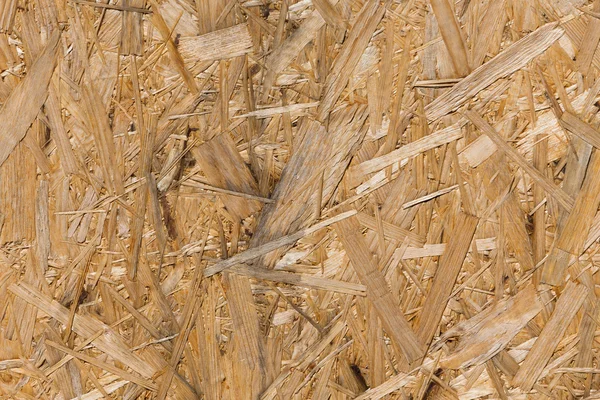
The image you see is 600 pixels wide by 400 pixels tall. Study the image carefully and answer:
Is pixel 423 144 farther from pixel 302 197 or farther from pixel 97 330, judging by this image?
pixel 97 330

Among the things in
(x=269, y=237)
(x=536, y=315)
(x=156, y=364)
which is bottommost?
(x=536, y=315)

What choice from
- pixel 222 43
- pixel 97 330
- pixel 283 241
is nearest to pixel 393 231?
pixel 283 241

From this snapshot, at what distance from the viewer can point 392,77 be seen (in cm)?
123

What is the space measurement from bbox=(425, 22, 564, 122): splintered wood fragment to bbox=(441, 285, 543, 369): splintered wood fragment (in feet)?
1.15

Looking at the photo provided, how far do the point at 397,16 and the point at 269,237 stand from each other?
44 cm

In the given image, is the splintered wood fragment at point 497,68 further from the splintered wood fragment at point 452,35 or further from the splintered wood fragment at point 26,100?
the splintered wood fragment at point 26,100

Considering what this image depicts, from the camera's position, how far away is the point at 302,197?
4.09 feet

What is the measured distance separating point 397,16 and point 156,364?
2.45ft

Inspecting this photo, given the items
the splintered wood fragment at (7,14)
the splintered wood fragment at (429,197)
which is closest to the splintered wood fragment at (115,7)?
the splintered wood fragment at (7,14)

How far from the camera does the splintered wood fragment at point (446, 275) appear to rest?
124 centimetres

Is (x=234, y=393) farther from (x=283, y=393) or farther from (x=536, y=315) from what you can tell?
(x=536, y=315)

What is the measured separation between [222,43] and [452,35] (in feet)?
1.29

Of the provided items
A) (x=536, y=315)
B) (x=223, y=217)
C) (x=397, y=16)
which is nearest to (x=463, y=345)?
(x=536, y=315)

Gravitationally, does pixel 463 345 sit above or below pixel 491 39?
below
